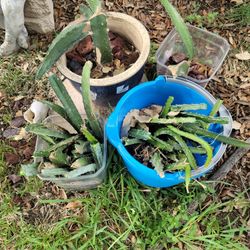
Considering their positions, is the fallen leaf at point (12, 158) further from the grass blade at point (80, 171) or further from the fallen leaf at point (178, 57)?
the fallen leaf at point (178, 57)

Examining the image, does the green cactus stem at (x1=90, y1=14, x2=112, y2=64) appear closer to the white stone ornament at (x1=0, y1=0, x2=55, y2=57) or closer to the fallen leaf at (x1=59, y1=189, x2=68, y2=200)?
the white stone ornament at (x1=0, y1=0, x2=55, y2=57)

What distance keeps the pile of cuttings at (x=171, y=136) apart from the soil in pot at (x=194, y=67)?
222mm

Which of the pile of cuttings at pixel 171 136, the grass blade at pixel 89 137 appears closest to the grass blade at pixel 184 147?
the pile of cuttings at pixel 171 136

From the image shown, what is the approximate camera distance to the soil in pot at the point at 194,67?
174 centimetres

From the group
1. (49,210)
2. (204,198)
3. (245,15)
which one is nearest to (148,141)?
(204,198)

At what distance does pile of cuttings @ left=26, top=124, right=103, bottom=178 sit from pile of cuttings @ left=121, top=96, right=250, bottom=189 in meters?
0.13

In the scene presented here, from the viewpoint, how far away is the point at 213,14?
197 centimetres

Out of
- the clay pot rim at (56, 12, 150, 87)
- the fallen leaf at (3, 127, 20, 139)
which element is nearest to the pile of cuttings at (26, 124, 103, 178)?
the clay pot rim at (56, 12, 150, 87)

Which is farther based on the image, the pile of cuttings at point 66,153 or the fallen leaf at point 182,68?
the fallen leaf at point 182,68

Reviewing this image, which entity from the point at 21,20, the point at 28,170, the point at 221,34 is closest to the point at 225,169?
the point at 221,34

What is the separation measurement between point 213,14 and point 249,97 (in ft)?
1.40

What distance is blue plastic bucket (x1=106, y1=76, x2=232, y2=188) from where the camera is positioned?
1460 mm

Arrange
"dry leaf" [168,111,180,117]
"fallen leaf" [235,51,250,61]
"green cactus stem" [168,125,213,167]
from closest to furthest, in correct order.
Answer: "green cactus stem" [168,125,213,167], "dry leaf" [168,111,180,117], "fallen leaf" [235,51,250,61]

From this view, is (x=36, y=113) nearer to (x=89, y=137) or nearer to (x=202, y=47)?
(x=89, y=137)
